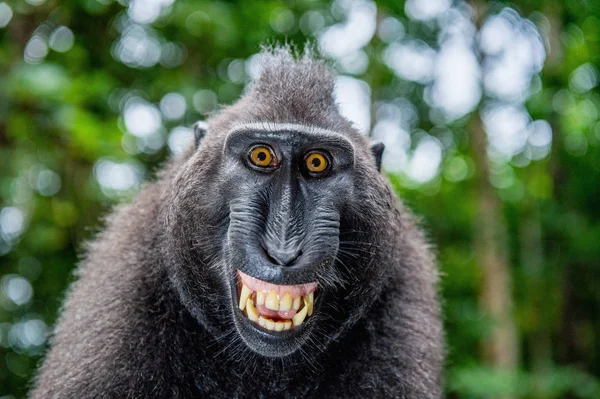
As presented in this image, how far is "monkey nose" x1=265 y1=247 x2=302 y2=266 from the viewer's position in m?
→ 3.41

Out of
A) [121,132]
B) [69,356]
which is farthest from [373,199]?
[121,132]

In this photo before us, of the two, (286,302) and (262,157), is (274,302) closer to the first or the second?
(286,302)

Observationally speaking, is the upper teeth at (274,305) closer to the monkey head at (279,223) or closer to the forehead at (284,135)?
the monkey head at (279,223)

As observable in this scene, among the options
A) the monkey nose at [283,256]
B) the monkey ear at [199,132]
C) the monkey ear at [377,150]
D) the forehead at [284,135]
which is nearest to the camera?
the monkey nose at [283,256]

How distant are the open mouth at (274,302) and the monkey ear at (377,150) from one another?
131cm

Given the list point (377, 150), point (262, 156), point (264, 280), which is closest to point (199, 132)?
point (262, 156)

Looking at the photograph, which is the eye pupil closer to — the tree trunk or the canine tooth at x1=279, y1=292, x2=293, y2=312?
the canine tooth at x1=279, y1=292, x2=293, y2=312

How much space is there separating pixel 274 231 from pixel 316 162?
529mm

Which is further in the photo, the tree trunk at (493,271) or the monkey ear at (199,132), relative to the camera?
the tree trunk at (493,271)

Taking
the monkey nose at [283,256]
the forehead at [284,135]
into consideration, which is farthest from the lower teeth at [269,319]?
the forehead at [284,135]

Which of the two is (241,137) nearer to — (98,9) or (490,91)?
(98,9)

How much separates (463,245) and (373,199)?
1241cm

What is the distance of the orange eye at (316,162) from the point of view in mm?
3783

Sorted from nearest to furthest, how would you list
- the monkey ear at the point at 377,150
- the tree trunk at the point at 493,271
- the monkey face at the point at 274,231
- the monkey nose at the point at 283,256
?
the monkey nose at the point at 283,256 < the monkey face at the point at 274,231 < the monkey ear at the point at 377,150 < the tree trunk at the point at 493,271
